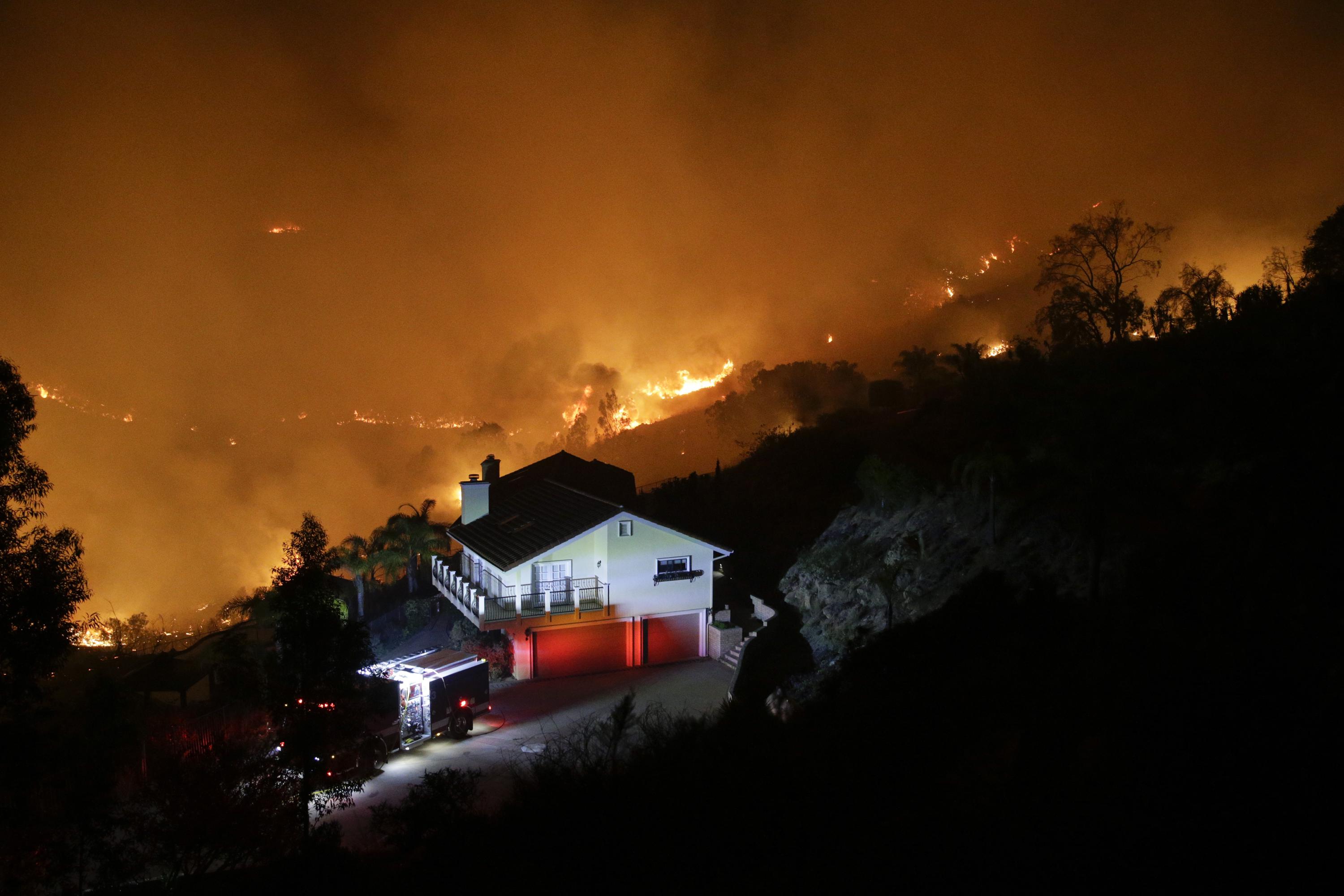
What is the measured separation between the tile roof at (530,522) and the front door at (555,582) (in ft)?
2.39

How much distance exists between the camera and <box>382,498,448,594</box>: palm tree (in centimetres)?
3378

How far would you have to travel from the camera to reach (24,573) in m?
12.2

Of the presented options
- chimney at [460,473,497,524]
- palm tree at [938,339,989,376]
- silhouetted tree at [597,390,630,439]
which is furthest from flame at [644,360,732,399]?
chimney at [460,473,497,524]

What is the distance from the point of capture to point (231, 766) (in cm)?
1312

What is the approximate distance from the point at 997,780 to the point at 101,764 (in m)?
14.3

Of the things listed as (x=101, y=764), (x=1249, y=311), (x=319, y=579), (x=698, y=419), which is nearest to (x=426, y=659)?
(x=101, y=764)

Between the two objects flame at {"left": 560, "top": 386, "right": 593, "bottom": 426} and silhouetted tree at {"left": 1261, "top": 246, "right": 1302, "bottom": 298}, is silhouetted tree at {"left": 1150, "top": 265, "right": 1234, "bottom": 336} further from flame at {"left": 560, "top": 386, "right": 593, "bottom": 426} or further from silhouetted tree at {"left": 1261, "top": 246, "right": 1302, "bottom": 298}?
flame at {"left": 560, "top": 386, "right": 593, "bottom": 426}

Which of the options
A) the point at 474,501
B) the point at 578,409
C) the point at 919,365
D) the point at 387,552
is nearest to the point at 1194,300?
the point at 919,365

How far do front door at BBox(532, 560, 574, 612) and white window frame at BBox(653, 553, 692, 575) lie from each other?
2.74 meters

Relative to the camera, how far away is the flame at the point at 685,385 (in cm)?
7419

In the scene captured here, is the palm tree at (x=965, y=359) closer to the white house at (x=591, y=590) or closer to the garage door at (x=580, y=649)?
the white house at (x=591, y=590)

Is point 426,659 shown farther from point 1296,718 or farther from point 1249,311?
point 1249,311

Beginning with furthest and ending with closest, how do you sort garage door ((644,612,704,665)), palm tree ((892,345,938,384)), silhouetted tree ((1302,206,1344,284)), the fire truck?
palm tree ((892,345,938,384)) < silhouetted tree ((1302,206,1344,284)) < garage door ((644,612,704,665)) < the fire truck

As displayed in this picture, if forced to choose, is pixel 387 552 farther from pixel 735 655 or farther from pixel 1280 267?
pixel 1280 267
